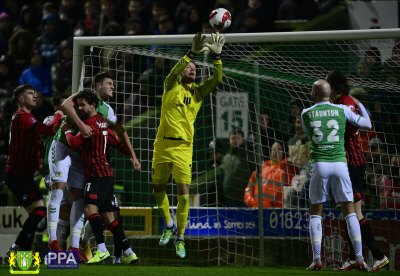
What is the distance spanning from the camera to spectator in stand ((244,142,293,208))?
14484 millimetres

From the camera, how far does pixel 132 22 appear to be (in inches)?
749

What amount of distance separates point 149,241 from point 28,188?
8.56 ft

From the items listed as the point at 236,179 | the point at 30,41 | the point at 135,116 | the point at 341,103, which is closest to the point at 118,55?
the point at 135,116

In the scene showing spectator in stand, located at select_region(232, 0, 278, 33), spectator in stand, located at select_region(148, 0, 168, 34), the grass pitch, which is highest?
spectator in stand, located at select_region(148, 0, 168, 34)

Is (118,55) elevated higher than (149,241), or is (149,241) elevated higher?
(118,55)

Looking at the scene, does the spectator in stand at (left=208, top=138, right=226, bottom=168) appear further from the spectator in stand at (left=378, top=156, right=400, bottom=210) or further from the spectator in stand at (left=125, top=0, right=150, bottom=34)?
the spectator in stand at (left=125, top=0, right=150, bottom=34)

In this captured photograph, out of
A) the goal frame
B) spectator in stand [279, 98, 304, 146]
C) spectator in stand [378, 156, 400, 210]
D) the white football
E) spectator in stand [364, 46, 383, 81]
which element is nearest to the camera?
the white football

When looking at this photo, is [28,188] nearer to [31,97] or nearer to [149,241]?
[31,97]

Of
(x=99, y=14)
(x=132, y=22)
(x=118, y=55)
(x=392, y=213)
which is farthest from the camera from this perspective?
(x=99, y=14)

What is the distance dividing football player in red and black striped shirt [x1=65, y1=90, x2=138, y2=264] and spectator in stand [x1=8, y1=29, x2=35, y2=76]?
9047mm

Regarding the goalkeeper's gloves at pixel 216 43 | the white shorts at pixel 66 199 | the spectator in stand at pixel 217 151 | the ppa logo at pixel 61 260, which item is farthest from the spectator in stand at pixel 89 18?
the ppa logo at pixel 61 260

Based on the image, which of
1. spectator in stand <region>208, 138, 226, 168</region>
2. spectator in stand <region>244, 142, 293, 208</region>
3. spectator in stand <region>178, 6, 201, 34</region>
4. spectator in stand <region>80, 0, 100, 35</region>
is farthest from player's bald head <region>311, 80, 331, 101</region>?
spectator in stand <region>80, 0, 100, 35</region>

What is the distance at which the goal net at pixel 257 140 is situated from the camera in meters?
13.5

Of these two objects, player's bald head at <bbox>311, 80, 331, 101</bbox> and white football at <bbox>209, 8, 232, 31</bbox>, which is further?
white football at <bbox>209, 8, 232, 31</bbox>
